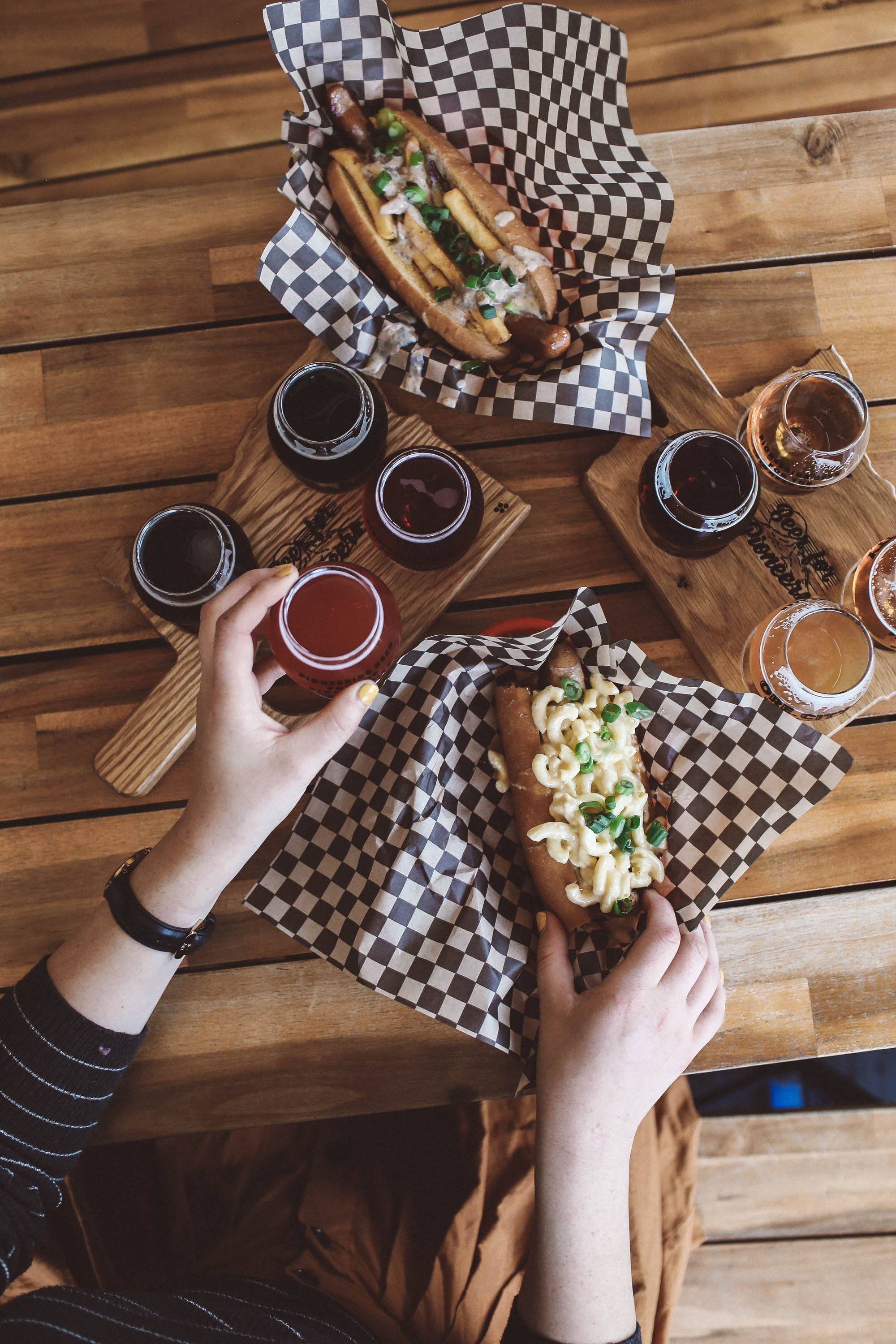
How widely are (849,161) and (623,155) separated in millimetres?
504

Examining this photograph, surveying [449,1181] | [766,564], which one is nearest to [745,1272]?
[449,1181]

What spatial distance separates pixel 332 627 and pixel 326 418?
39cm

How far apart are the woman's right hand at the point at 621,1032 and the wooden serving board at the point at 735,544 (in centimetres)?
52

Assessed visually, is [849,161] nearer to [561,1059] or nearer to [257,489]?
[257,489]

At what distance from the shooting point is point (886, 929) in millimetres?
1641

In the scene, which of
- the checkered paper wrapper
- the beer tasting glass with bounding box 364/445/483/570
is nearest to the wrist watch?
the checkered paper wrapper

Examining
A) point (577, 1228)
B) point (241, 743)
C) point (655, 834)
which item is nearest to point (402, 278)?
point (241, 743)

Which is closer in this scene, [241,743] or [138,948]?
[241,743]

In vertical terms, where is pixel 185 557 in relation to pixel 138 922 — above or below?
above

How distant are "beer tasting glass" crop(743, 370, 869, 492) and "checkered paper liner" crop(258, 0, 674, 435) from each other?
0.22 meters

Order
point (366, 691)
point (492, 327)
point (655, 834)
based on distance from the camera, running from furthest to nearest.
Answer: point (492, 327)
point (655, 834)
point (366, 691)

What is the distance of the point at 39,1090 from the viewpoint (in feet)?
4.63

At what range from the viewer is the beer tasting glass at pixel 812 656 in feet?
4.89

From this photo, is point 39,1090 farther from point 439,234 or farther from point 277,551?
point 439,234
